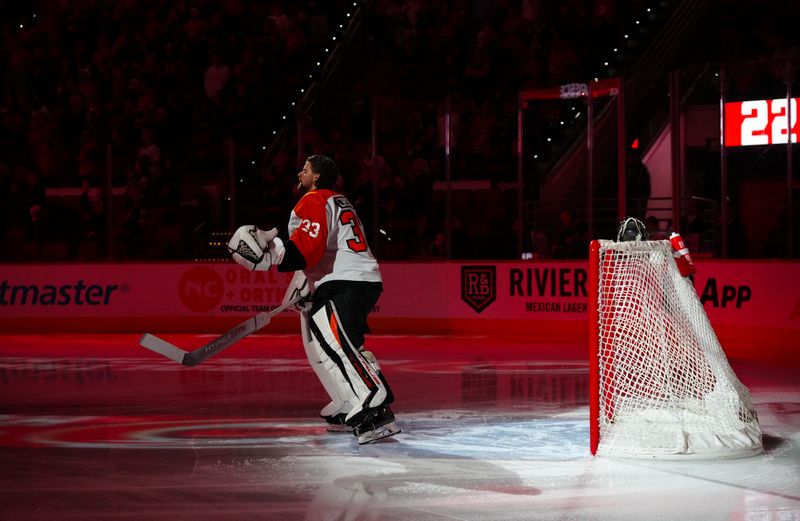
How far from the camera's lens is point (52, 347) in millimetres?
12953

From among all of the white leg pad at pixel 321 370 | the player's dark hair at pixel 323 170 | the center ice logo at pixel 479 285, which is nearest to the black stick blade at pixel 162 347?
the white leg pad at pixel 321 370

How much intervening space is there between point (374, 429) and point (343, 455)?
1.09ft

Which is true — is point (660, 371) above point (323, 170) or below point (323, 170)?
below

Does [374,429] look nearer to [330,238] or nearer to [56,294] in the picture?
[330,238]

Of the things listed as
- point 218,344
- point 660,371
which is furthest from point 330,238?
point 660,371

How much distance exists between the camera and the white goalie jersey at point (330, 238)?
618cm

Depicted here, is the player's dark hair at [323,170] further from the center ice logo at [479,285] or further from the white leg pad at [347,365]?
the center ice logo at [479,285]

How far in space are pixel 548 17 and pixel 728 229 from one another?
550 centimetres

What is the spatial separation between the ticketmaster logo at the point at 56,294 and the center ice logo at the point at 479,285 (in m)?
4.70

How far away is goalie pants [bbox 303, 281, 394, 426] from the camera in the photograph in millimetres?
6258

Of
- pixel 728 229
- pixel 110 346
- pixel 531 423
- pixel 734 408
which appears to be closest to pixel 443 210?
pixel 728 229

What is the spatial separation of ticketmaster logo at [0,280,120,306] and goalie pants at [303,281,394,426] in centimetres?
944

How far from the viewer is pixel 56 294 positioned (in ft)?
49.9

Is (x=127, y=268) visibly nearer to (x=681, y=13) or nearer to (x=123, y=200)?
(x=123, y=200)
